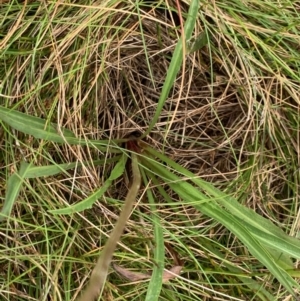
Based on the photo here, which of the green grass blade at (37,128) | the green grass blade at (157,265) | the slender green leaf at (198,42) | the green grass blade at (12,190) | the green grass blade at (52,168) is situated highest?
the slender green leaf at (198,42)

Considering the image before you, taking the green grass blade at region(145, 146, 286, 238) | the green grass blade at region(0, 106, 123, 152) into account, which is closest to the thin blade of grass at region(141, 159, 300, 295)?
the green grass blade at region(145, 146, 286, 238)

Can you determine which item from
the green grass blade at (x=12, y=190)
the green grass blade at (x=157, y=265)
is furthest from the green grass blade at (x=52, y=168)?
the green grass blade at (x=157, y=265)

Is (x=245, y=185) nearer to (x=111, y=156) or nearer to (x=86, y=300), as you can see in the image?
(x=111, y=156)

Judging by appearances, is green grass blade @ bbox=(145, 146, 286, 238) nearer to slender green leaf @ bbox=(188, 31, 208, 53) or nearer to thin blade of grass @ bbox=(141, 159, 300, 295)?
thin blade of grass @ bbox=(141, 159, 300, 295)

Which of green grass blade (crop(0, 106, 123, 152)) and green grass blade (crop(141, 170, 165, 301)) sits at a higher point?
green grass blade (crop(0, 106, 123, 152))

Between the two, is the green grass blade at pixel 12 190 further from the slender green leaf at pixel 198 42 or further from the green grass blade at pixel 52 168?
the slender green leaf at pixel 198 42

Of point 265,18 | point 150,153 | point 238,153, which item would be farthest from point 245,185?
point 265,18
